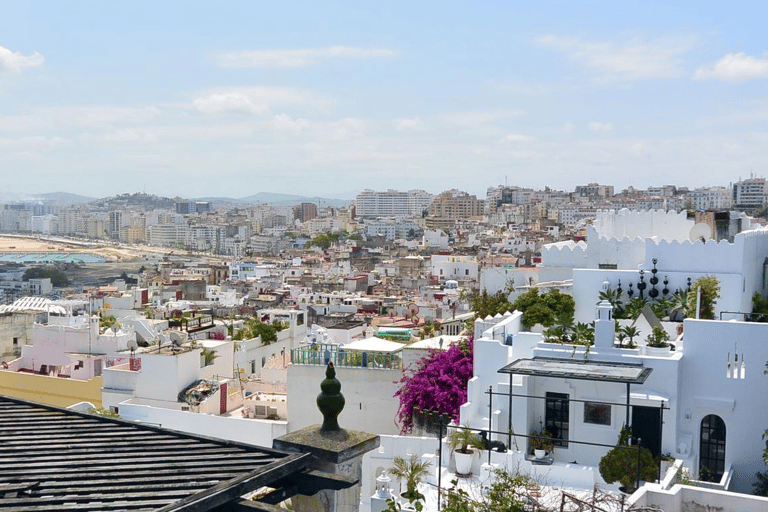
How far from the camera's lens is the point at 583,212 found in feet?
550

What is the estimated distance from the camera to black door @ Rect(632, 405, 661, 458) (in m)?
13.5

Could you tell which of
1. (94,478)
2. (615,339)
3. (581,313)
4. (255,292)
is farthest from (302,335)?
(255,292)

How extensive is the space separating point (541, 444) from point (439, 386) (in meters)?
3.45

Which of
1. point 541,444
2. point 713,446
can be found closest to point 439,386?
point 541,444

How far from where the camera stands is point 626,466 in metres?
12.6

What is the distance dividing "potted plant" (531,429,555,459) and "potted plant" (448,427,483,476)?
1.01m

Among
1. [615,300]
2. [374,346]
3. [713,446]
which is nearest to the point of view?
[713,446]

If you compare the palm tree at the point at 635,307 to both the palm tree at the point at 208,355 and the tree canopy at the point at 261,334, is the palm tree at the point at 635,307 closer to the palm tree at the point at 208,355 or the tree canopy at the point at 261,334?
the palm tree at the point at 208,355

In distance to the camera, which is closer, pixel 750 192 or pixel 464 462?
pixel 464 462

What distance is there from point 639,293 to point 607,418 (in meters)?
4.56

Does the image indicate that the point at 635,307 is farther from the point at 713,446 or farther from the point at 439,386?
the point at 439,386

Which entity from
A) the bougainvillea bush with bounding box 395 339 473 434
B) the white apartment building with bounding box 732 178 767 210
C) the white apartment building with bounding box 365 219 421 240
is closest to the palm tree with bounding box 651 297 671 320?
the bougainvillea bush with bounding box 395 339 473 434

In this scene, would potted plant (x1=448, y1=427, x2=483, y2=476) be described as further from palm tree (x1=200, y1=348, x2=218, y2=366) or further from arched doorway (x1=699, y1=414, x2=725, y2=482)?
palm tree (x1=200, y1=348, x2=218, y2=366)

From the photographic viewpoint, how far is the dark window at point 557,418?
46.8 feet
